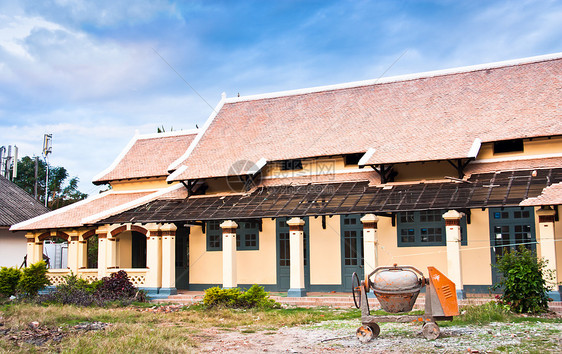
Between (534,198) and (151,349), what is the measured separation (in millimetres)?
10589

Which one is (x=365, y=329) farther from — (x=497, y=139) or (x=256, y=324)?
(x=497, y=139)

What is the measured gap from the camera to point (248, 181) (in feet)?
70.5

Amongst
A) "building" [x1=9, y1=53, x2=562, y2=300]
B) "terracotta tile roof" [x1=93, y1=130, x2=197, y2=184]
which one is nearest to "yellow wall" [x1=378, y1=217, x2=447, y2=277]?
"building" [x1=9, y1=53, x2=562, y2=300]

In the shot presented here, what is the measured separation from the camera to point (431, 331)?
34.6ft

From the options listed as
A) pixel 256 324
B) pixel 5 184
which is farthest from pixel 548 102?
pixel 5 184

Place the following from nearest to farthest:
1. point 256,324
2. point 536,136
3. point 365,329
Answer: point 365,329, point 256,324, point 536,136

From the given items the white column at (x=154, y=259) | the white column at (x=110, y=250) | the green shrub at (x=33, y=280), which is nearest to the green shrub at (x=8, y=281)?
the green shrub at (x=33, y=280)

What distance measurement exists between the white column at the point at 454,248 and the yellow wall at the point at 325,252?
4.49m

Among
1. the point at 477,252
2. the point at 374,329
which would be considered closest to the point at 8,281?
the point at 374,329

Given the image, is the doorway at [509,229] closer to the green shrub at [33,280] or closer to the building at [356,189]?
the building at [356,189]

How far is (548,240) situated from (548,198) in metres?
1.23

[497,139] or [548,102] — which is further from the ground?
[548,102]

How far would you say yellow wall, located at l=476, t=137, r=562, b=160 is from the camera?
18141 millimetres

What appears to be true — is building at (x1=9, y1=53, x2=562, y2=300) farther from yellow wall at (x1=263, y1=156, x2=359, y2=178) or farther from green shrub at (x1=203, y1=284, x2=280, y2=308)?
green shrub at (x1=203, y1=284, x2=280, y2=308)
